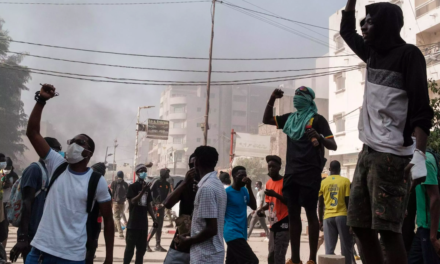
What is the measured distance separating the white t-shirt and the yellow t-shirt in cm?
502

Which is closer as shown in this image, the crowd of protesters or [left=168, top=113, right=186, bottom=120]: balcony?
the crowd of protesters

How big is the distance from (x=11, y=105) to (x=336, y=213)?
6487 centimetres

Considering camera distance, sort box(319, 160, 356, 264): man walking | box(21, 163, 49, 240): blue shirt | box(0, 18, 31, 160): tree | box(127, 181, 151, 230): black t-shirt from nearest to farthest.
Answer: box(21, 163, 49, 240): blue shirt < box(319, 160, 356, 264): man walking < box(127, 181, 151, 230): black t-shirt < box(0, 18, 31, 160): tree

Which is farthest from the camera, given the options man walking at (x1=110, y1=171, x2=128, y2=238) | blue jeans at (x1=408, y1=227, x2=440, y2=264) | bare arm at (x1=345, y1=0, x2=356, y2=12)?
man walking at (x1=110, y1=171, x2=128, y2=238)

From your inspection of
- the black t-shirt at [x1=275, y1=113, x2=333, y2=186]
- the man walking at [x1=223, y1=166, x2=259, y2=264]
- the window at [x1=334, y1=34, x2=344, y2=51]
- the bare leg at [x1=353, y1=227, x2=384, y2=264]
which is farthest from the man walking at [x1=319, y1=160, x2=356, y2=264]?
the window at [x1=334, y1=34, x2=344, y2=51]

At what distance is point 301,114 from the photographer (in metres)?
5.14

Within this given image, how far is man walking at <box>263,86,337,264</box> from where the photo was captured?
15.9 ft

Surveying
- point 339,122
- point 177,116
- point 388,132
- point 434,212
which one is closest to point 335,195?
point 434,212

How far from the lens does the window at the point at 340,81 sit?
108 feet

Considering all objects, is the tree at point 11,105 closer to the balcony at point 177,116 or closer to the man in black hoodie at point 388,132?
the balcony at point 177,116

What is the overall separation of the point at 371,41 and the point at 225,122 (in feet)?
324

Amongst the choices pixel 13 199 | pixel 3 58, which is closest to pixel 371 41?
pixel 13 199

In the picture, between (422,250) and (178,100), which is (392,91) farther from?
(178,100)

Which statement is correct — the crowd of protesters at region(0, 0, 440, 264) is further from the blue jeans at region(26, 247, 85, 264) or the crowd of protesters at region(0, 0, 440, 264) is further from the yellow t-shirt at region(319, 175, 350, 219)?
the yellow t-shirt at region(319, 175, 350, 219)
